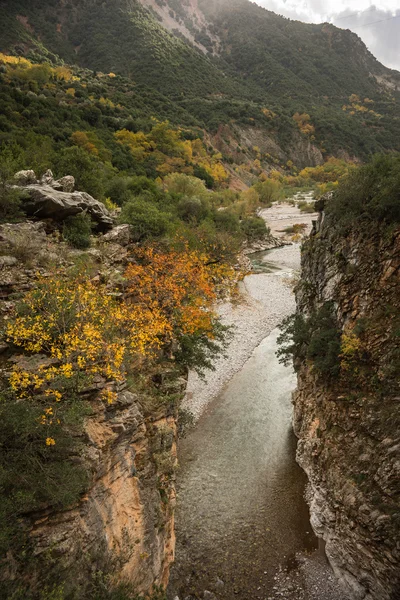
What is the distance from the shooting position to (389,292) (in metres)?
11.1

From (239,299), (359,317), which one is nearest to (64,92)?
(239,299)

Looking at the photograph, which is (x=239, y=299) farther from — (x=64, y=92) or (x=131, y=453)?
(x=64, y=92)

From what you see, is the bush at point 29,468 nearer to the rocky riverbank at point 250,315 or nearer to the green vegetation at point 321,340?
the green vegetation at point 321,340

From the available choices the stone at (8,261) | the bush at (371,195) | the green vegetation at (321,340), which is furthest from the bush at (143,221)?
the green vegetation at (321,340)

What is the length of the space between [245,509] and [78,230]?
14.3 m

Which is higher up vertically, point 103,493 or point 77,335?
point 77,335

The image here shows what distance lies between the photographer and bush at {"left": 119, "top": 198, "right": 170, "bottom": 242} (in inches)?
739

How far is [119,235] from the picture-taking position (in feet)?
54.5

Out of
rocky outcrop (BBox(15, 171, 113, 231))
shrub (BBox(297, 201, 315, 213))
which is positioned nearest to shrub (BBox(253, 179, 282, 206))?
shrub (BBox(297, 201, 315, 213))

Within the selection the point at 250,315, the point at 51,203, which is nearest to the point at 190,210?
the point at 250,315

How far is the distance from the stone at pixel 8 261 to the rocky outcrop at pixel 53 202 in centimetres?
443

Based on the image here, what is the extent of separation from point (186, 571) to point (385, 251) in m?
13.5

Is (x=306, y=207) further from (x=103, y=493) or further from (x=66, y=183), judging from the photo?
(x=103, y=493)

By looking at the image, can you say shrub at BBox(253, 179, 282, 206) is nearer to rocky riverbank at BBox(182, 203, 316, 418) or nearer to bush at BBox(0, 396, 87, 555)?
rocky riverbank at BBox(182, 203, 316, 418)
